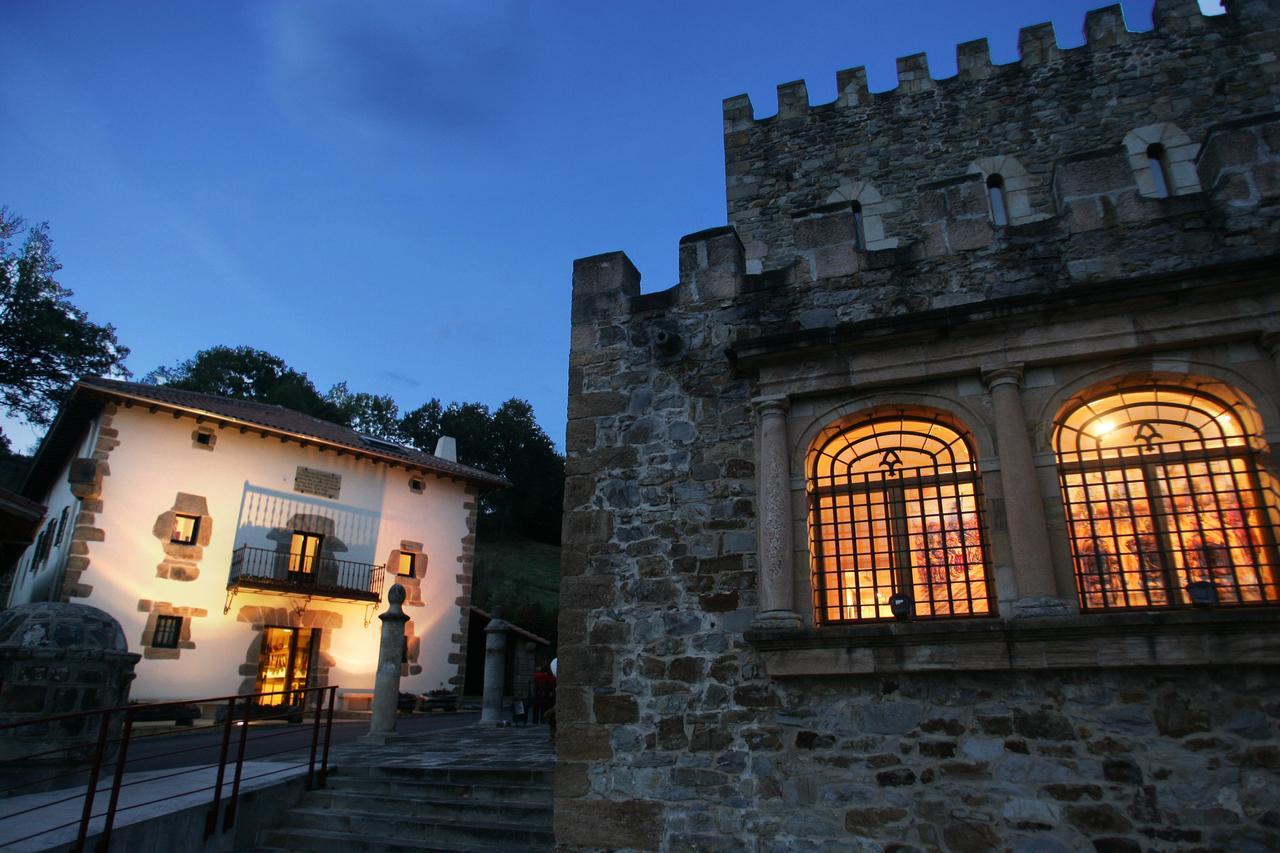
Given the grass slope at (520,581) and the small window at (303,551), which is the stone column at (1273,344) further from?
the grass slope at (520,581)

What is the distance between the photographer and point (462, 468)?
1992cm

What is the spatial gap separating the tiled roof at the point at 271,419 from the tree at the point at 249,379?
12.6 meters

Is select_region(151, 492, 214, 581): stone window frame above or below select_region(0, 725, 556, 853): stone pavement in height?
above

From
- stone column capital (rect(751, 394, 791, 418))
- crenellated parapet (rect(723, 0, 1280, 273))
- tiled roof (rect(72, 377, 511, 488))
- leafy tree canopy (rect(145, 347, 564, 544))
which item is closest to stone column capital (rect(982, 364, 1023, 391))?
stone column capital (rect(751, 394, 791, 418))

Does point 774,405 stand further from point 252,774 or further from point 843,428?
point 252,774

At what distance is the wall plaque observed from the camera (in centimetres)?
1734

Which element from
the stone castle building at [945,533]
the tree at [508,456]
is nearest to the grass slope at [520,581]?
the tree at [508,456]

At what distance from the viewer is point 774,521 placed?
525 centimetres

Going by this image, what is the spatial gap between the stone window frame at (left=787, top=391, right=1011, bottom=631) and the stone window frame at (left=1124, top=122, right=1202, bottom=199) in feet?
19.4

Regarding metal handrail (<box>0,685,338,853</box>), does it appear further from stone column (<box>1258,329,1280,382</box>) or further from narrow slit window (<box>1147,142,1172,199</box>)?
narrow slit window (<box>1147,142,1172,199</box>)

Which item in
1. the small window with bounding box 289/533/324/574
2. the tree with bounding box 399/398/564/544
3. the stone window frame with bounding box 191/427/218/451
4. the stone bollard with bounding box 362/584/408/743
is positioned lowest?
the stone bollard with bounding box 362/584/408/743

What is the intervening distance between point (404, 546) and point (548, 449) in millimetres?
21061

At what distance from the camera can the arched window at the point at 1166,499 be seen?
180 inches

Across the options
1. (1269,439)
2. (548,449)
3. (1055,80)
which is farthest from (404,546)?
(548,449)
